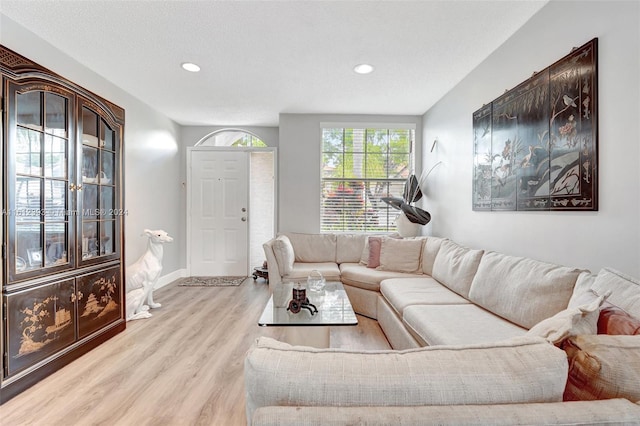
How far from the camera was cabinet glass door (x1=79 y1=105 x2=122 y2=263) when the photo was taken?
245 cm

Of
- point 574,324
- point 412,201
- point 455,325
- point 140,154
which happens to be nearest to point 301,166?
point 412,201

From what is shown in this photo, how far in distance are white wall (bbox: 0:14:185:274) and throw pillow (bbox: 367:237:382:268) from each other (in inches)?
111

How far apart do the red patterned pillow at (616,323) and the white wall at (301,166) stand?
136 inches

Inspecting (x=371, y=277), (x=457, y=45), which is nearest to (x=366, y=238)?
(x=371, y=277)

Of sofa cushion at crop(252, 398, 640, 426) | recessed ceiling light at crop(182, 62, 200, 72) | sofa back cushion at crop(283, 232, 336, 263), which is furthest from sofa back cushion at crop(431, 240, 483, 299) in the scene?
recessed ceiling light at crop(182, 62, 200, 72)

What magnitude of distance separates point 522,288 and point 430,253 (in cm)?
142

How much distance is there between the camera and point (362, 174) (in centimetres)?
446

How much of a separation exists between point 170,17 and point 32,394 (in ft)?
8.43

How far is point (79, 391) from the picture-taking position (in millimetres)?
1907

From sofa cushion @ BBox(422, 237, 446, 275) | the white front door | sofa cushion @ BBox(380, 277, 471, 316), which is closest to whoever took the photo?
sofa cushion @ BBox(380, 277, 471, 316)

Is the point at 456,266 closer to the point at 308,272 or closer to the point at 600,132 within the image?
the point at 600,132

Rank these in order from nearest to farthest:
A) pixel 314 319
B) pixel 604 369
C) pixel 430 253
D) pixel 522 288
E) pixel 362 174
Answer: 1. pixel 604 369
2. pixel 522 288
3. pixel 314 319
4. pixel 430 253
5. pixel 362 174

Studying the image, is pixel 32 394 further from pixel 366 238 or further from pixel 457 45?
pixel 457 45

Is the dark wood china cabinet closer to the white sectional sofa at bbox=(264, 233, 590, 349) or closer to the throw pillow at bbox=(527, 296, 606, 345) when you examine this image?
the white sectional sofa at bbox=(264, 233, 590, 349)
